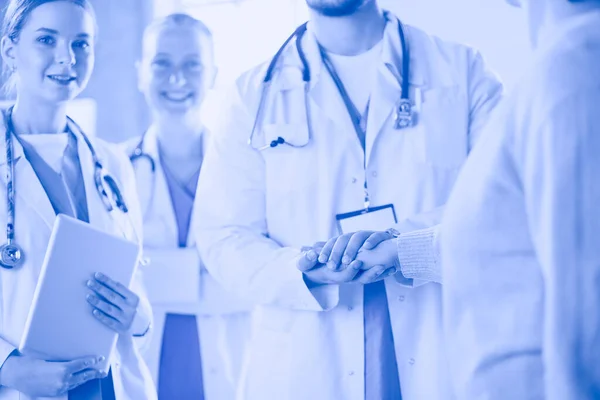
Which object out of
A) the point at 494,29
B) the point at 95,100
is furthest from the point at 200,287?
the point at 95,100

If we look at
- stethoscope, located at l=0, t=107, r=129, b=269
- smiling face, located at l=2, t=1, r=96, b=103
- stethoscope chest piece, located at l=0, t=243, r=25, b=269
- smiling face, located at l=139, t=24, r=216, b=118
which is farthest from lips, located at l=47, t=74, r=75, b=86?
smiling face, located at l=139, t=24, r=216, b=118

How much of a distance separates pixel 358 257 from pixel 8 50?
0.97 metres

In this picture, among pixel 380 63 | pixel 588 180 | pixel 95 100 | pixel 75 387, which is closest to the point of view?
pixel 588 180

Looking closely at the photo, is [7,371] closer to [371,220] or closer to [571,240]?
[371,220]

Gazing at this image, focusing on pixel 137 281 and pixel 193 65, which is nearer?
pixel 137 281

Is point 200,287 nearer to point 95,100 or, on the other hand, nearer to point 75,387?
point 75,387

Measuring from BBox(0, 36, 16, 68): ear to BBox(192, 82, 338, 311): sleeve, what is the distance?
19.6 inches

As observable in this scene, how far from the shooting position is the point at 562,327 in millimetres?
721

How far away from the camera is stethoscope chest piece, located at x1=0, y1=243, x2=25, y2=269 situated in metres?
1.45

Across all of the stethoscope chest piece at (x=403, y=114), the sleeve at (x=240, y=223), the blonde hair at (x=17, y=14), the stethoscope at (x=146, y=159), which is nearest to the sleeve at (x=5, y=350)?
the sleeve at (x=240, y=223)

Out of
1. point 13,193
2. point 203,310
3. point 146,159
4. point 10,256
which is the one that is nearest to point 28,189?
point 13,193

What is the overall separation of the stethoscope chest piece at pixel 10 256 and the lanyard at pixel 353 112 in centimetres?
70

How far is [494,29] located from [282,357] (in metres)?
1.29

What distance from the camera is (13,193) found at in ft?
4.96
